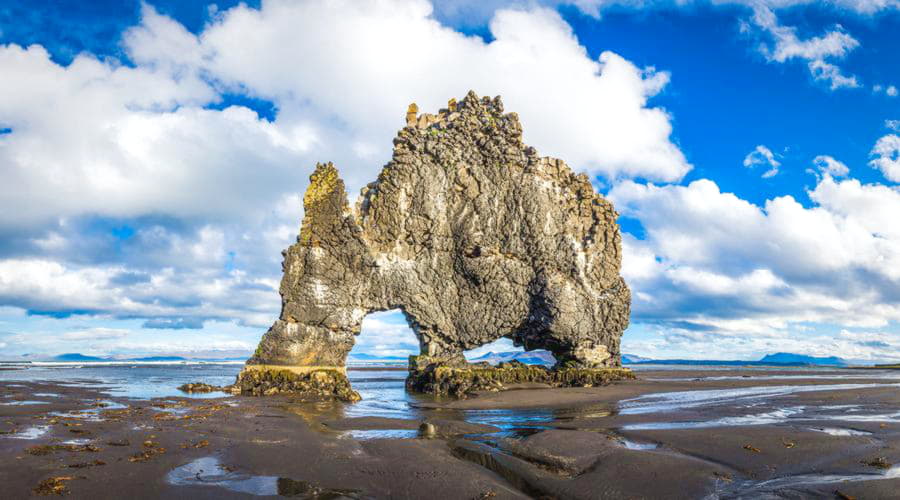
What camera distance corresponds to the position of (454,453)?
37.9 ft

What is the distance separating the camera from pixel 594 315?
33.9 metres

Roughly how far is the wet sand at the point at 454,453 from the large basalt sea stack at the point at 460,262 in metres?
10.1

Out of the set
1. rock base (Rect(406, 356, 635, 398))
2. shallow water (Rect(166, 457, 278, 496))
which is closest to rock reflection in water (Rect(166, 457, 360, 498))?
shallow water (Rect(166, 457, 278, 496))

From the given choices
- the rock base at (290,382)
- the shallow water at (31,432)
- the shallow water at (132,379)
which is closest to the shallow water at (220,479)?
the shallow water at (31,432)

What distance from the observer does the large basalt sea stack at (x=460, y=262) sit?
2891 centimetres

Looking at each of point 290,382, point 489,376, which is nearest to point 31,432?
point 290,382

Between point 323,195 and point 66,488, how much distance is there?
74.5 feet

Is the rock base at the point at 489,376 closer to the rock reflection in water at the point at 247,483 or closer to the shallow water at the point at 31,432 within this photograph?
the shallow water at the point at 31,432

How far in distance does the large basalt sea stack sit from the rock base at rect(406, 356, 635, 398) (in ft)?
0.37

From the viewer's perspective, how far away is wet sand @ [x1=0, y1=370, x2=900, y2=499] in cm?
841

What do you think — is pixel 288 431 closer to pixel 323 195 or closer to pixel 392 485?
pixel 392 485

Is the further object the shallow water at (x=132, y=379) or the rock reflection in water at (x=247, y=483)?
the shallow water at (x=132, y=379)

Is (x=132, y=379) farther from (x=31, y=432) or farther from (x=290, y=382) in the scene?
(x=31, y=432)

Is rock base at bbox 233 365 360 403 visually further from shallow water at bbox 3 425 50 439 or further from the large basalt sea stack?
shallow water at bbox 3 425 50 439
